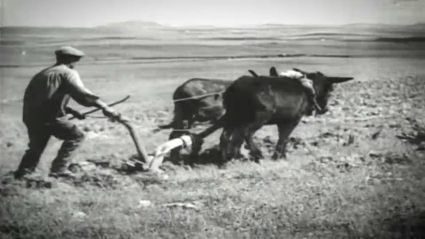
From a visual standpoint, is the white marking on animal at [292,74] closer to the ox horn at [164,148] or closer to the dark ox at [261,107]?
the dark ox at [261,107]

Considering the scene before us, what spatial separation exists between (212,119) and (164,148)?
28cm

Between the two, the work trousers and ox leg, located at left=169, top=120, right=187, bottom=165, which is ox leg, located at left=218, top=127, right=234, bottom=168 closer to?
ox leg, located at left=169, top=120, right=187, bottom=165

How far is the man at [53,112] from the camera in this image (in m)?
2.87

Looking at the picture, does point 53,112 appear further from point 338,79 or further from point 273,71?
point 338,79

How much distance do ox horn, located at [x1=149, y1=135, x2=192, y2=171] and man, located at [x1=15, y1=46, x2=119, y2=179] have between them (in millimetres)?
373

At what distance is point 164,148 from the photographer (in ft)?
9.55

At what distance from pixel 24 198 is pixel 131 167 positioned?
1.73 ft

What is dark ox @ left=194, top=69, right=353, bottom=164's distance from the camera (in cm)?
296

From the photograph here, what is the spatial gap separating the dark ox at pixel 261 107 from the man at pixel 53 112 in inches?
23.6

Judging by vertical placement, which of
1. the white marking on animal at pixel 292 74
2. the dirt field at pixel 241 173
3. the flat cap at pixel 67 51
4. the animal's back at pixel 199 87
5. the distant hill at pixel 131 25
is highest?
the distant hill at pixel 131 25

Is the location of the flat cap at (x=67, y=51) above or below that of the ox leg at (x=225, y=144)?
above

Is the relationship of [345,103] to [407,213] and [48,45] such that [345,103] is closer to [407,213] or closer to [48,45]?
[407,213]

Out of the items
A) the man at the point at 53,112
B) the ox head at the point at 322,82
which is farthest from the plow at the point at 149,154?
the ox head at the point at 322,82

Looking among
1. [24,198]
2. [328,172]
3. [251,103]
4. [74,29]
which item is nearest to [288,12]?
[251,103]
